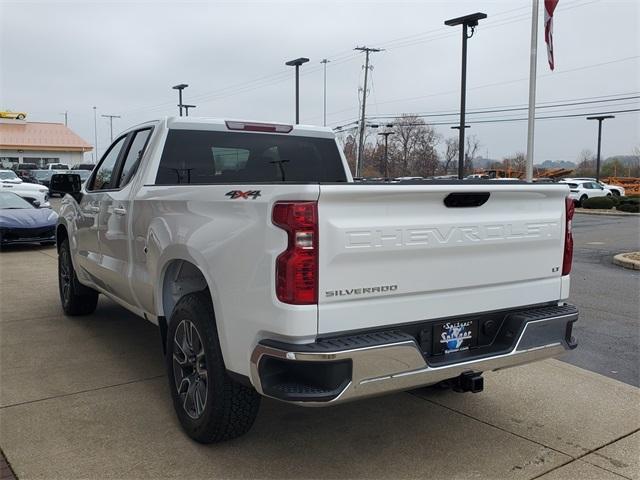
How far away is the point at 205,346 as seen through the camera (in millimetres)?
3449

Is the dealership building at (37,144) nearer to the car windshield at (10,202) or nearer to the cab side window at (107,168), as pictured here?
the car windshield at (10,202)

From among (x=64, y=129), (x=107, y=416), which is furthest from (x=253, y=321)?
(x=64, y=129)

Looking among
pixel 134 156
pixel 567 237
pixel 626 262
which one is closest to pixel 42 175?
pixel 626 262

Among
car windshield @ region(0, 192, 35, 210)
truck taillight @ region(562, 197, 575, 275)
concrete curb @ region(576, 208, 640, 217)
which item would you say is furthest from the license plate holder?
concrete curb @ region(576, 208, 640, 217)

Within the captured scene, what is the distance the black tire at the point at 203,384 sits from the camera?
341 centimetres

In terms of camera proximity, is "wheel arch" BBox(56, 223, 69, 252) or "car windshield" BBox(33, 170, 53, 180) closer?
"wheel arch" BBox(56, 223, 69, 252)

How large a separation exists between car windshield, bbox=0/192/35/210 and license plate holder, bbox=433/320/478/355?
12896 millimetres

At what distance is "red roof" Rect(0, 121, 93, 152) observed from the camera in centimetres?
7206

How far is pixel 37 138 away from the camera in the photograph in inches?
2933

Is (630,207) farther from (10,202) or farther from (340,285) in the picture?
(340,285)

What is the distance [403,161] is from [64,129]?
44153 mm

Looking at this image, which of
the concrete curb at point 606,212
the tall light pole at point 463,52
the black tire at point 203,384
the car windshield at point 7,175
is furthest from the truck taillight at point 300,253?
the concrete curb at point 606,212

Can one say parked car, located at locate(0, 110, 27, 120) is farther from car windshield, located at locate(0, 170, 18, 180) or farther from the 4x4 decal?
the 4x4 decal

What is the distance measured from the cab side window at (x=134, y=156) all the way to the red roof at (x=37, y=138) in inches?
2894
